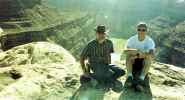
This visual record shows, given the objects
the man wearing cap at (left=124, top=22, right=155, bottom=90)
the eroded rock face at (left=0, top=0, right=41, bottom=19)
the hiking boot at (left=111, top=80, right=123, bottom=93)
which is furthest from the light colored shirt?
the eroded rock face at (left=0, top=0, right=41, bottom=19)

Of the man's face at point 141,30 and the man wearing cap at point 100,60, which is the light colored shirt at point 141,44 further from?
the man wearing cap at point 100,60

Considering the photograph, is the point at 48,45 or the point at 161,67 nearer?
the point at 161,67

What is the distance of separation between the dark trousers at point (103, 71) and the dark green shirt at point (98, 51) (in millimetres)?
171

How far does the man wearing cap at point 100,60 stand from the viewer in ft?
42.1

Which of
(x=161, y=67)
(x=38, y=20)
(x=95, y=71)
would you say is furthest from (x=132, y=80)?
(x=38, y=20)

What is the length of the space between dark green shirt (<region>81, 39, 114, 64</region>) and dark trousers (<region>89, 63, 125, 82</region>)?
171 mm

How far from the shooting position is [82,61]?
12742mm

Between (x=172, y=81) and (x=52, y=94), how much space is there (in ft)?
14.5

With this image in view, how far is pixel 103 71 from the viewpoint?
1313cm

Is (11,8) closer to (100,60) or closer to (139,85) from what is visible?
(100,60)

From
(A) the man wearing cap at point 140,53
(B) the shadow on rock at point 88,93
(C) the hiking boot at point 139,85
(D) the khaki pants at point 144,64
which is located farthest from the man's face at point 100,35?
(C) the hiking boot at point 139,85

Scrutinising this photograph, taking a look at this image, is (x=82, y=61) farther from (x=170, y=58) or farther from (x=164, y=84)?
(x=170, y=58)

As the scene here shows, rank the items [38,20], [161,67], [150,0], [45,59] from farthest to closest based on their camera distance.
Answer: [150,0]
[38,20]
[45,59]
[161,67]

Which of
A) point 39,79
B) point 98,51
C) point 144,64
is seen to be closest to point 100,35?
point 98,51
